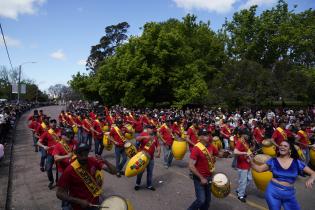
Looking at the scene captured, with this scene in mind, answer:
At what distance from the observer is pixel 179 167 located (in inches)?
516

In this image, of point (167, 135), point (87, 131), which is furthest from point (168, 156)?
point (87, 131)

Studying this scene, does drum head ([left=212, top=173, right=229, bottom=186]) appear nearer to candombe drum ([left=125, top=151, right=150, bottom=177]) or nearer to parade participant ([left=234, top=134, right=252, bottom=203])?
parade participant ([left=234, top=134, right=252, bottom=203])

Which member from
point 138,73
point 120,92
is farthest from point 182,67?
point 120,92

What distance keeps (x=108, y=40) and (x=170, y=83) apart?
52.3m

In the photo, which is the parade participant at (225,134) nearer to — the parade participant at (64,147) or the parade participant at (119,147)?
the parade participant at (119,147)

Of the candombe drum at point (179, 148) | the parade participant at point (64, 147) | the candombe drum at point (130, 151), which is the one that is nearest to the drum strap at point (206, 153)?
the parade participant at point (64, 147)

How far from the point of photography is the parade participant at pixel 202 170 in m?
6.56

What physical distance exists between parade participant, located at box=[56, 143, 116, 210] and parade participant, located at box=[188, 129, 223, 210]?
2.10 m

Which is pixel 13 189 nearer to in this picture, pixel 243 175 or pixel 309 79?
pixel 243 175

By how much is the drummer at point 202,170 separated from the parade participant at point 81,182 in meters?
2.09

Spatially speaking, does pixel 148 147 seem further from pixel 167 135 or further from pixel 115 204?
pixel 115 204

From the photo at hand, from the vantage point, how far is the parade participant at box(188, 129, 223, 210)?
656cm

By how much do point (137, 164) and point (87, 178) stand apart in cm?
410

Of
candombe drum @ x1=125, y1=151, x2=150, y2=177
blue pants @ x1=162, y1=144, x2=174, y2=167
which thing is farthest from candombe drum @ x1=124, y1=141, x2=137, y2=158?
blue pants @ x1=162, y1=144, x2=174, y2=167
